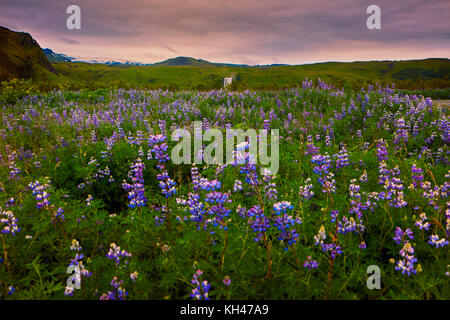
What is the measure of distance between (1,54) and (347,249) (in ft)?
145

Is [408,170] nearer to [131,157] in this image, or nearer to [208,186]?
[208,186]

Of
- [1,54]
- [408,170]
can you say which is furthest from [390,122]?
[1,54]

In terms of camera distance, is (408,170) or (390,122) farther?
(390,122)

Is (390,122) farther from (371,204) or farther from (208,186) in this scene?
(208,186)

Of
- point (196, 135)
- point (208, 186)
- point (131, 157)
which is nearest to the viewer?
point (208, 186)

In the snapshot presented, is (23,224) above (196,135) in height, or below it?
below

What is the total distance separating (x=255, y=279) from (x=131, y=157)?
317 cm

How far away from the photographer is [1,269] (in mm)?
2225
